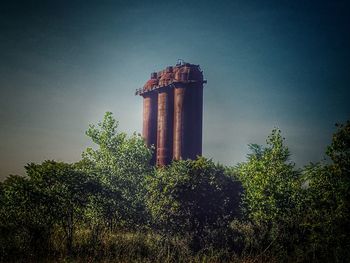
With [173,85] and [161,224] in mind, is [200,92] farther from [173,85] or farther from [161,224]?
[161,224]

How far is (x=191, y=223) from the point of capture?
1538cm

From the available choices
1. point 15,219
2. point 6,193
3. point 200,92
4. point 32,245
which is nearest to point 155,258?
point 32,245

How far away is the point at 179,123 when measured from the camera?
1300 inches

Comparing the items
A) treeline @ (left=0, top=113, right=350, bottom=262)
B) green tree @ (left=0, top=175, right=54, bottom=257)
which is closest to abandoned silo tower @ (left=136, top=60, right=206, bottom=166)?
treeline @ (left=0, top=113, right=350, bottom=262)

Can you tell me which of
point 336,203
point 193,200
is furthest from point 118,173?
point 336,203

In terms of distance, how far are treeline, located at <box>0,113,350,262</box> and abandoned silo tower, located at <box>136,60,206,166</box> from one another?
44.1 ft

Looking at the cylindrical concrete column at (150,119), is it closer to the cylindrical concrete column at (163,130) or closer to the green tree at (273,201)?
the cylindrical concrete column at (163,130)

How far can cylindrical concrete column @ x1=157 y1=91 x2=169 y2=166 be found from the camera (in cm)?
3372

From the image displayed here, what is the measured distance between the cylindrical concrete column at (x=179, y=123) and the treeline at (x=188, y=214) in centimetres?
1294

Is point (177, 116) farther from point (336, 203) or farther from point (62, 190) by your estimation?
point (336, 203)

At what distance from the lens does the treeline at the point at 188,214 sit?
11.9 metres

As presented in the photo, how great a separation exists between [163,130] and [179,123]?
7.97 ft

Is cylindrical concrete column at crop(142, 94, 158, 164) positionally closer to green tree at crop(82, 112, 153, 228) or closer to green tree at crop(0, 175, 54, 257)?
green tree at crop(82, 112, 153, 228)

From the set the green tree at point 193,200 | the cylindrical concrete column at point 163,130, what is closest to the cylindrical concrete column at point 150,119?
the cylindrical concrete column at point 163,130
